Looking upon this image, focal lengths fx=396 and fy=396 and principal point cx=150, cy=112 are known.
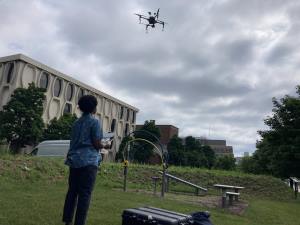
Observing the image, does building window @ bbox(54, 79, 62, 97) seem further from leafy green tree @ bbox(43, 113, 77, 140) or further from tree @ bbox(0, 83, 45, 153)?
tree @ bbox(0, 83, 45, 153)

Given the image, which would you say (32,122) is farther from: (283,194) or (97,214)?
(97,214)

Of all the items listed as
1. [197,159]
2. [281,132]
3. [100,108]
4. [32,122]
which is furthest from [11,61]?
[281,132]

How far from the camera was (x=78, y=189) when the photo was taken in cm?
487

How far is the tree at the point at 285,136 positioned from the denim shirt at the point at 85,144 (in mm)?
19295

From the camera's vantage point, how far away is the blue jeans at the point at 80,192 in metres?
4.79

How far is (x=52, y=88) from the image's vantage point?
6022 centimetres

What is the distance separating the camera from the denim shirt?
16.1ft

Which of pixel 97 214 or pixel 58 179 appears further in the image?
pixel 58 179

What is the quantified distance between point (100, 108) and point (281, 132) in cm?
5453

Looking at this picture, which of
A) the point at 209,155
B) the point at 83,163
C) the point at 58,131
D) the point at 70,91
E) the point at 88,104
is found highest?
the point at 70,91

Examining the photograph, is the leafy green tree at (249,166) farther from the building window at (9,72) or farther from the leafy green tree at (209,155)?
the building window at (9,72)

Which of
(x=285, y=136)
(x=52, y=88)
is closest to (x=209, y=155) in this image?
(x=52, y=88)

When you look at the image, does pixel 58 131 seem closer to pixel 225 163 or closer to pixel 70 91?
pixel 70 91

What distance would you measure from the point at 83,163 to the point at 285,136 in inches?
810
